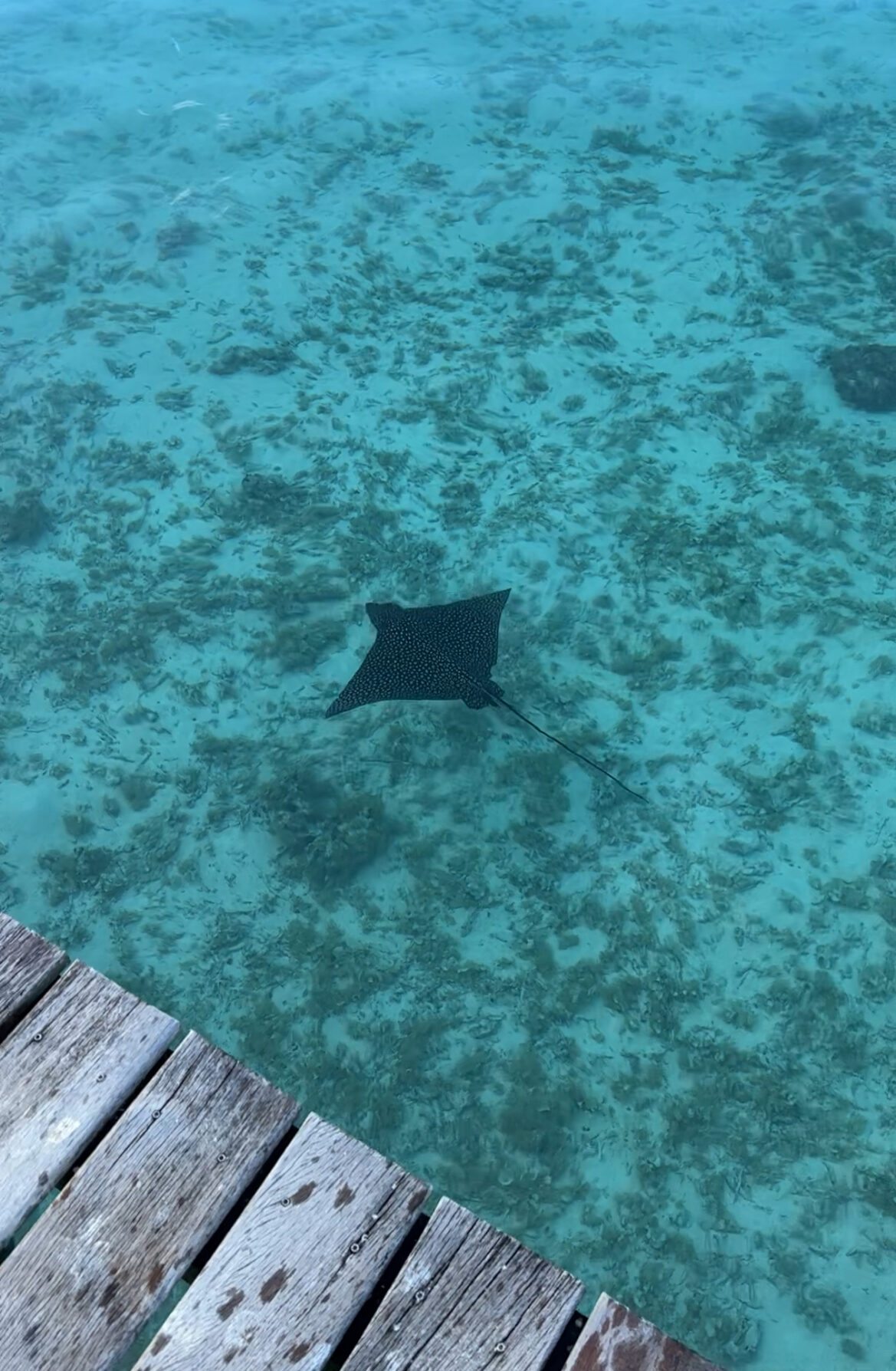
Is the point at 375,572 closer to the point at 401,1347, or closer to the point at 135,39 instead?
the point at 401,1347

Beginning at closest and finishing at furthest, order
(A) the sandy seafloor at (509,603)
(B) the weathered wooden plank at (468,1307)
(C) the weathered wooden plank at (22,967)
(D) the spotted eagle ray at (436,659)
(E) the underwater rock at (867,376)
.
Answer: (B) the weathered wooden plank at (468,1307), (C) the weathered wooden plank at (22,967), (A) the sandy seafloor at (509,603), (D) the spotted eagle ray at (436,659), (E) the underwater rock at (867,376)

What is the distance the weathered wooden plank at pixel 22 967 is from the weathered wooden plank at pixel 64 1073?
0.06 metres

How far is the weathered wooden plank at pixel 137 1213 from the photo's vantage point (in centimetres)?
249

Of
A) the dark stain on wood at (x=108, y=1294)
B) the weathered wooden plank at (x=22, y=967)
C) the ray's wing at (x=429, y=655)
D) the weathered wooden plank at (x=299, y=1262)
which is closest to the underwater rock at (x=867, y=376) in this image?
the ray's wing at (x=429, y=655)

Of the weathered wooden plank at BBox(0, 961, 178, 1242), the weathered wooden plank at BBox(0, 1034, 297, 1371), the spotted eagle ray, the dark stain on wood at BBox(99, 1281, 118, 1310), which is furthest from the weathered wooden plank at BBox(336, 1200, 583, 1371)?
the spotted eagle ray

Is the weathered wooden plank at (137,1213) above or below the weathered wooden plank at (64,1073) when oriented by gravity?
below

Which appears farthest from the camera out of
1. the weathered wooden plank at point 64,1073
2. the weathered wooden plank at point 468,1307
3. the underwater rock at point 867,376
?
the underwater rock at point 867,376

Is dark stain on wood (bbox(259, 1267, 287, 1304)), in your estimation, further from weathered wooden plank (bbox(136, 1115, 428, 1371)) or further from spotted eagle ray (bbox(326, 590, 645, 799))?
spotted eagle ray (bbox(326, 590, 645, 799))

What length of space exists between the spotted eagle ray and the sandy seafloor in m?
0.31

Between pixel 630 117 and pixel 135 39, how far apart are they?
4.90 meters

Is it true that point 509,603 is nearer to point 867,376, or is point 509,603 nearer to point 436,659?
point 436,659

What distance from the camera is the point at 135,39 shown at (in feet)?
30.5

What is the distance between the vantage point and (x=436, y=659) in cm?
496

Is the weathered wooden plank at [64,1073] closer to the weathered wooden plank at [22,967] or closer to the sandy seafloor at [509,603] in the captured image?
the weathered wooden plank at [22,967]
